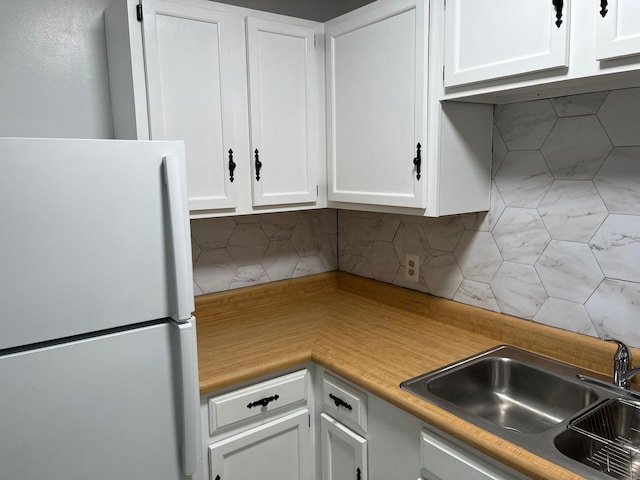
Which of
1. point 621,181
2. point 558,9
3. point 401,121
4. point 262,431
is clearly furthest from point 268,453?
point 558,9

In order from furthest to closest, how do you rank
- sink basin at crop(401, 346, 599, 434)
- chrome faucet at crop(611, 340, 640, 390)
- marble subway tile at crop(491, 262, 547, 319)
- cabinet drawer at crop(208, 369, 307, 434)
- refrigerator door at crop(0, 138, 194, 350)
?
marble subway tile at crop(491, 262, 547, 319) → cabinet drawer at crop(208, 369, 307, 434) → sink basin at crop(401, 346, 599, 434) → chrome faucet at crop(611, 340, 640, 390) → refrigerator door at crop(0, 138, 194, 350)

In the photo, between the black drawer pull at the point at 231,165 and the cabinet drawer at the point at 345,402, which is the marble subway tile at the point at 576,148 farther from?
the black drawer pull at the point at 231,165

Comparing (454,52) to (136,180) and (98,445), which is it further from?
(98,445)

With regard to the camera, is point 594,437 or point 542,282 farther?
point 542,282

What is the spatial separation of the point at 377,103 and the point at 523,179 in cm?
59

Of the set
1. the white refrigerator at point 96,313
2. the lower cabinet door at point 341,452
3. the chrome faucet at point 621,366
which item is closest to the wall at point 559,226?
the chrome faucet at point 621,366

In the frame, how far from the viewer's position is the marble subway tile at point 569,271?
1591mm

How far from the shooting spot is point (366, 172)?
6.30 feet

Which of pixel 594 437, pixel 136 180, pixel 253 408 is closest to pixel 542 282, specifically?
pixel 594 437

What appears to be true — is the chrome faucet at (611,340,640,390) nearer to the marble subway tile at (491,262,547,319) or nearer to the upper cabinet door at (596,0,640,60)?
the marble subway tile at (491,262,547,319)

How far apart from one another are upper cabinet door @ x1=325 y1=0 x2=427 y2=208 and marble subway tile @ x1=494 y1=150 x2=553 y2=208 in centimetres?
34

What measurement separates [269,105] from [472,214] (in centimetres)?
89

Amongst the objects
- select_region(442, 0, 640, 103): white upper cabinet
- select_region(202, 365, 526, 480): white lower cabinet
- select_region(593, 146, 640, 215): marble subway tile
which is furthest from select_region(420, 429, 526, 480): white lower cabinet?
select_region(442, 0, 640, 103): white upper cabinet

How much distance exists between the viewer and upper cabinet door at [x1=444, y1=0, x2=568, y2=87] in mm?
1299
